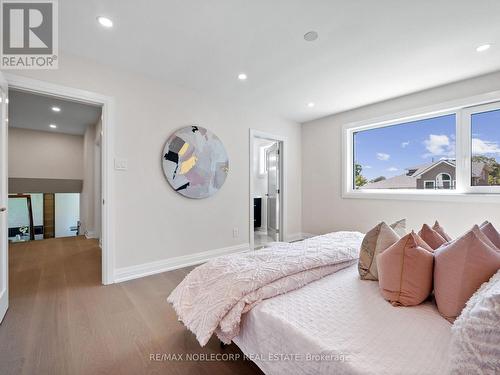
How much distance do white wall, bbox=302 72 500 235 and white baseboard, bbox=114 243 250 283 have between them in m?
1.86

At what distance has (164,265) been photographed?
2889 millimetres

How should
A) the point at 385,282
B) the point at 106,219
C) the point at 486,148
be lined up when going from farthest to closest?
1. the point at 486,148
2. the point at 106,219
3. the point at 385,282

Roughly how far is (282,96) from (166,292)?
2.90 m

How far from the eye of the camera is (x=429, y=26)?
1874mm

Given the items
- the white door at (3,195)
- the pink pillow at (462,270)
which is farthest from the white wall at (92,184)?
the pink pillow at (462,270)

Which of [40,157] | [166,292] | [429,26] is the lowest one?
[166,292]

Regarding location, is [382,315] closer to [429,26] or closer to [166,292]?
[166,292]

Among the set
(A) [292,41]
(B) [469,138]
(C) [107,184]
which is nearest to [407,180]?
(B) [469,138]

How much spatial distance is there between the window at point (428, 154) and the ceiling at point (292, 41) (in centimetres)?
53

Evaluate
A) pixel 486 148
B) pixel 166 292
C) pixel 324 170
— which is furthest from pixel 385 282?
pixel 324 170

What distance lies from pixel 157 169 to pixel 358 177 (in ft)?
10.4

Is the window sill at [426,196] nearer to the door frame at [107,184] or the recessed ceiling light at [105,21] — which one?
the door frame at [107,184]

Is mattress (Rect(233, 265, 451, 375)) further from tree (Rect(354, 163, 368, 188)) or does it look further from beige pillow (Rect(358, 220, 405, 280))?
tree (Rect(354, 163, 368, 188))

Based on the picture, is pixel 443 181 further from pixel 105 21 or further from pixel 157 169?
pixel 105 21
